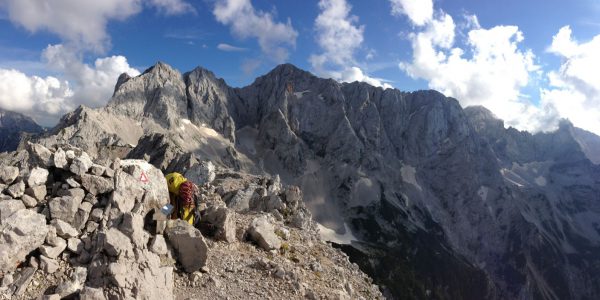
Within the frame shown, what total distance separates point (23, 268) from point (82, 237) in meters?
2.01

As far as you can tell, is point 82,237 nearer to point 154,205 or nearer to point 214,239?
point 154,205

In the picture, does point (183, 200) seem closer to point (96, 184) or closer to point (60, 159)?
point (96, 184)

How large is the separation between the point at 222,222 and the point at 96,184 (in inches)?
237

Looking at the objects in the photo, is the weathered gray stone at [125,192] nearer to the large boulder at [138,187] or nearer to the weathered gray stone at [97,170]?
the large boulder at [138,187]

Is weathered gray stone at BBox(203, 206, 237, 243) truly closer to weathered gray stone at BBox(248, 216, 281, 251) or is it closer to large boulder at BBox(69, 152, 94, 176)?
weathered gray stone at BBox(248, 216, 281, 251)

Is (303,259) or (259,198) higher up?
(259,198)

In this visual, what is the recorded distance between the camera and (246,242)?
2155cm

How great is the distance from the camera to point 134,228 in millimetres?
15773

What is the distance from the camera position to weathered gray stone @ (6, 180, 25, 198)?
50.3 feet

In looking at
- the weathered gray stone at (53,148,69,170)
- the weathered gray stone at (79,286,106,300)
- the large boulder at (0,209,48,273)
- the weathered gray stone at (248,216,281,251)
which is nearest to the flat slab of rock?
the weathered gray stone at (53,148,69,170)

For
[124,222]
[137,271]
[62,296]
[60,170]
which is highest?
[60,170]

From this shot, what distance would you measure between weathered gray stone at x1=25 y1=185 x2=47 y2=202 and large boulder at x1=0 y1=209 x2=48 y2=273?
120 cm

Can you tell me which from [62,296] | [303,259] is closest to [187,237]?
[62,296]

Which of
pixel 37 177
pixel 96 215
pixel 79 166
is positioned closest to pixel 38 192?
pixel 37 177
